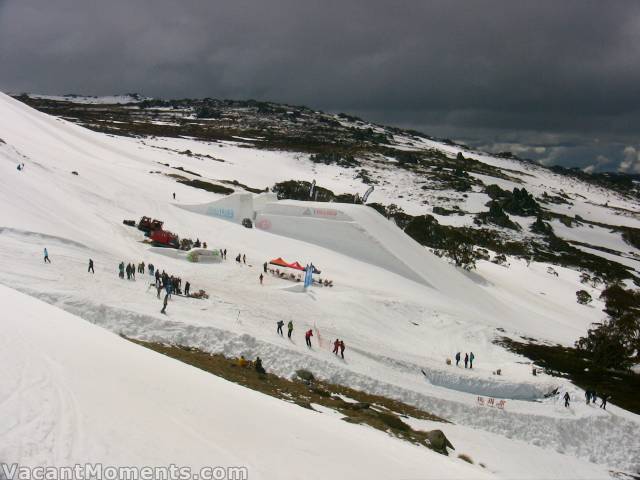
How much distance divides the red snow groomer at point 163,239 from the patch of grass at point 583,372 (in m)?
23.6

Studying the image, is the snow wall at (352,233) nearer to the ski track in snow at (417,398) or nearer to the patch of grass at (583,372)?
the patch of grass at (583,372)

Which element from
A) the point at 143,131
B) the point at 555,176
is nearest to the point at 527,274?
the point at 143,131

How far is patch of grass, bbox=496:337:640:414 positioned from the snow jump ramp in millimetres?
9601

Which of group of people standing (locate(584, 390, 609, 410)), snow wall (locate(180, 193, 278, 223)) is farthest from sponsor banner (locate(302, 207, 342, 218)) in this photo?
group of people standing (locate(584, 390, 609, 410))

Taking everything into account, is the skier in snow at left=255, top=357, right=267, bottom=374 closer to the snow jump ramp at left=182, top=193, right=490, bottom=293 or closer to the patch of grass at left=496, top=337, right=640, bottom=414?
the patch of grass at left=496, top=337, right=640, bottom=414

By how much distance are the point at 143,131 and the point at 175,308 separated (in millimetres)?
117039

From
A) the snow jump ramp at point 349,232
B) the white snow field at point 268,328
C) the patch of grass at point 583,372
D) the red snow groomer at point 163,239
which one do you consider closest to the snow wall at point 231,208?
the snow jump ramp at point 349,232

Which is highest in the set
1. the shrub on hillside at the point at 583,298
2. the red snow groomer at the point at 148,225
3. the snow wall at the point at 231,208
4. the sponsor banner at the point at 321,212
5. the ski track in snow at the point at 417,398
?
the sponsor banner at the point at 321,212

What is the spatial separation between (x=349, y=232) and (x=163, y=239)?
55.1 ft

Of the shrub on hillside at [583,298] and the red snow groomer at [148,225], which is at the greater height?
the red snow groomer at [148,225]

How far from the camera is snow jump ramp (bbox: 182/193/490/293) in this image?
133ft

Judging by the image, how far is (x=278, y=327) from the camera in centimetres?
2258

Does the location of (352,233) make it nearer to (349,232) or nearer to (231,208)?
(349,232)

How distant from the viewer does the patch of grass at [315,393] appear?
51.4 feet
